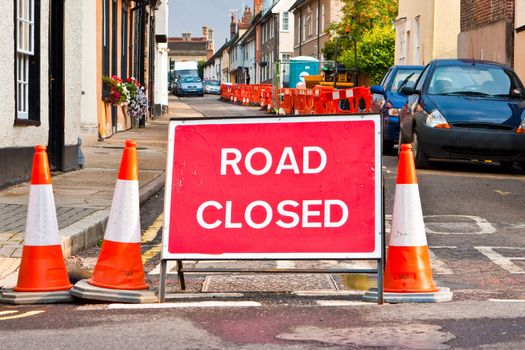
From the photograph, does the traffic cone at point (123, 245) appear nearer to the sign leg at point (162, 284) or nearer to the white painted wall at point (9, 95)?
the sign leg at point (162, 284)

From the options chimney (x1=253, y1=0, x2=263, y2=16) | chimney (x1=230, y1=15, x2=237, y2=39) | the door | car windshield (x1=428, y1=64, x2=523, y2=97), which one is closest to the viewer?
the door

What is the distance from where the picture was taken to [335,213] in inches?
263

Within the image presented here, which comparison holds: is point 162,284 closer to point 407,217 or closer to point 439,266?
point 407,217

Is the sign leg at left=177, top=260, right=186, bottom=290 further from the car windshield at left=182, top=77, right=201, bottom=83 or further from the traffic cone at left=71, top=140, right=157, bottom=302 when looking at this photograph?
the car windshield at left=182, top=77, right=201, bottom=83

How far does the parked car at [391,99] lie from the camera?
Result: 20984 millimetres

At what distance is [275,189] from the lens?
22.2 ft

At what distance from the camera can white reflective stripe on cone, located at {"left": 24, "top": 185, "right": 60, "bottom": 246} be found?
6.96 metres

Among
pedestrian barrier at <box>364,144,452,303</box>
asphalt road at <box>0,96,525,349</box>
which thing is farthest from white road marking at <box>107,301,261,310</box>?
pedestrian barrier at <box>364,144,452,303</box>

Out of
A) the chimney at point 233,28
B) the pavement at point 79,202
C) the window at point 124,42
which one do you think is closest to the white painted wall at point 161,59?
the window at point 124,42

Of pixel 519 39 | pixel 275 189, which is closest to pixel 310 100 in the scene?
pixel 519 39

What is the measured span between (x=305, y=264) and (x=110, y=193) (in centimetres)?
460

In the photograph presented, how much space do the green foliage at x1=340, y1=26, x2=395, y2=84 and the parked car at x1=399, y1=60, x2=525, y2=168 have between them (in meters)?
31.5

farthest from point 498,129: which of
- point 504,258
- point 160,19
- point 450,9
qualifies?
point 160,19

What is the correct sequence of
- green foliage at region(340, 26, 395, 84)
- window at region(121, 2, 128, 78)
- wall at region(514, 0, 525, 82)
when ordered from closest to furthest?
1. wall at region(514, 0, 525, 82)
2. window at region(121, 2, 128, 78)
3. green foliage at region(340, 26, 395, 84)
